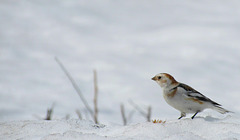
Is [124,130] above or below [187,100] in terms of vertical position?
below

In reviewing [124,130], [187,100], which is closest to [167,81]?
[187,100]

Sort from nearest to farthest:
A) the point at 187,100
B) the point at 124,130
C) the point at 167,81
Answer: the point at 124,130, the point at 187,100, the point at 167,81

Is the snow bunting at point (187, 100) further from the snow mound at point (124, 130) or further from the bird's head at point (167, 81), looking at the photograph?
the snow mound at point (124, 130)

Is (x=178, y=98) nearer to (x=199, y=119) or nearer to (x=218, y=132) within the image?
(x=199, y=119)

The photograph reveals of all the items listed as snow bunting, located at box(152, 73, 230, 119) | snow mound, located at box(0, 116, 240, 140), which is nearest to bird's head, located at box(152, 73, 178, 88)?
snow bunting, located at box(152, 73, 230, 119)

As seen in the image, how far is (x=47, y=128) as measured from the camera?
4098 millimetres

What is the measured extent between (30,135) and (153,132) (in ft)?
4.42

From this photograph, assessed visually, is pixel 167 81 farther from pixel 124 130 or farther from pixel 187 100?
pixel 124 130

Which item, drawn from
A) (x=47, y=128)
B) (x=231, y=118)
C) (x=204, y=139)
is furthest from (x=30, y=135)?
(x=231, y=118)

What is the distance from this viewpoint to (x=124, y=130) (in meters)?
3.85

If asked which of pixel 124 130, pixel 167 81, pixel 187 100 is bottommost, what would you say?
pixel 124 130

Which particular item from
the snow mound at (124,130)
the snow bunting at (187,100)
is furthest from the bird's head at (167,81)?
the snow mound at (124,130)

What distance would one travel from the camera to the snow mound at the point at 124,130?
351 centimetres

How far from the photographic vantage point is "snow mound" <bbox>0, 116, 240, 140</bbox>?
351cm
